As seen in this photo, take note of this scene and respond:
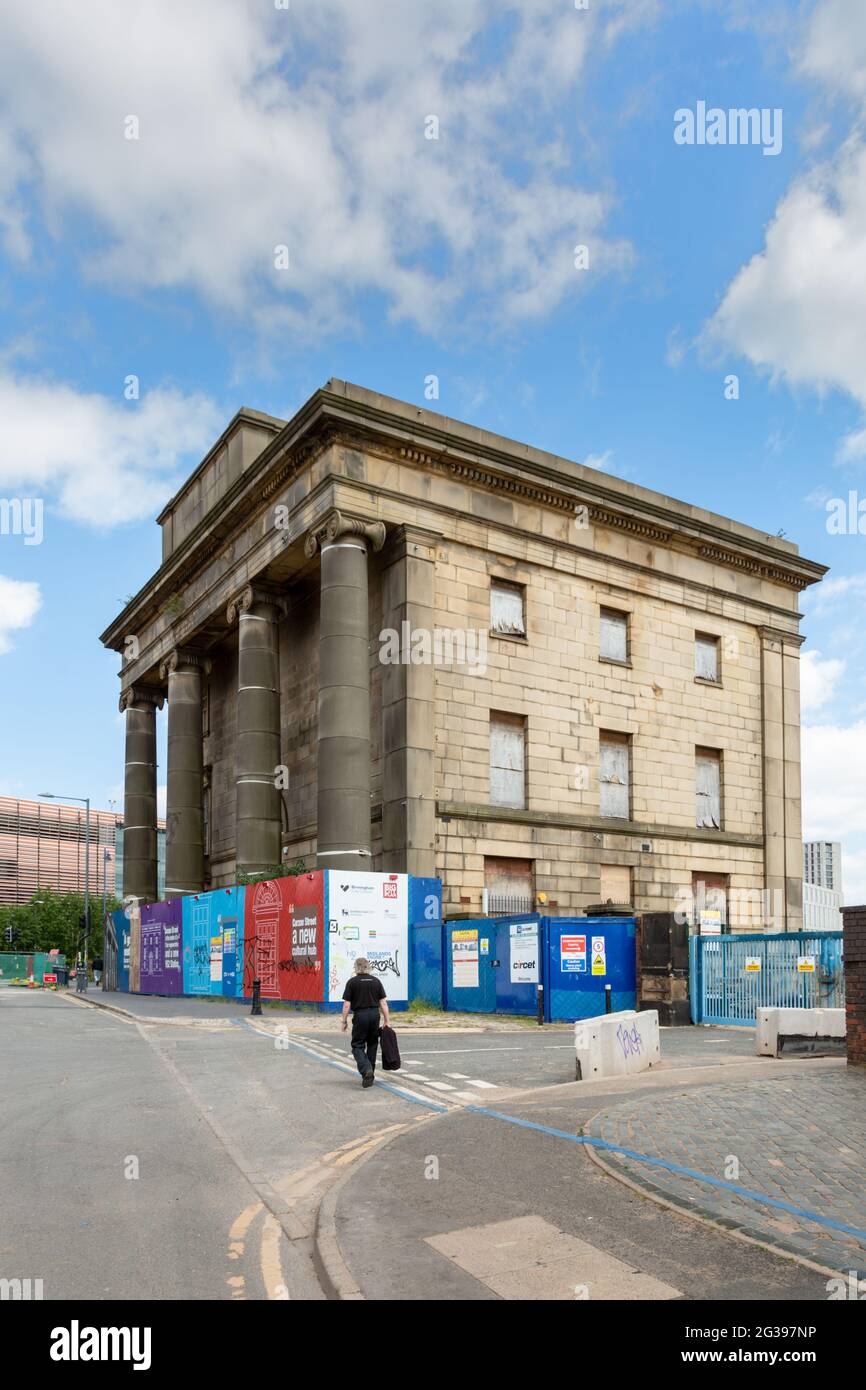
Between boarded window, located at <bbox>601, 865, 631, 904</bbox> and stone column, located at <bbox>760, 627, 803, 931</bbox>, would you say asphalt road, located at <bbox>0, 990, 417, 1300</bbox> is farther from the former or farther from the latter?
stone column, located at <bbox>760, 627, 803, 931</bbox>

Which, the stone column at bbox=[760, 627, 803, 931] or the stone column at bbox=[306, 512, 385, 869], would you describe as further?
the stone column at bbox=[760, 627, 803, 931]

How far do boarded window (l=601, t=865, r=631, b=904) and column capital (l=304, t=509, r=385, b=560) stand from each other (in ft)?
42.9

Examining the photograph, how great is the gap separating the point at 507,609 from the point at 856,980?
23.4 m

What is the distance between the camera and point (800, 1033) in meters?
18.0

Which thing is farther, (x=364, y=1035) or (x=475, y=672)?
(x=475, y=672)

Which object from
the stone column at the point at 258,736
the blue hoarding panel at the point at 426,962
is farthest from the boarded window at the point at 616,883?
the stone column at the point at 258,736

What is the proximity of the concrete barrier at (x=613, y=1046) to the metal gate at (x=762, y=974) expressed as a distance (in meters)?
5.80

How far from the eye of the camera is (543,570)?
37344mm

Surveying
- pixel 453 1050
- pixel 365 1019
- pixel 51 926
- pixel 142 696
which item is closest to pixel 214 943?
pixel 142 696

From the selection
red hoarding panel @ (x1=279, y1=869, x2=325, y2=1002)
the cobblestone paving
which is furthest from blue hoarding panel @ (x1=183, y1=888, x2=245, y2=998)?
the cobblestone paving

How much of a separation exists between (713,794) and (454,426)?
16354 millimetres

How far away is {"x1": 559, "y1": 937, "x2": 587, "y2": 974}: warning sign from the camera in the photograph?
26.2 metres

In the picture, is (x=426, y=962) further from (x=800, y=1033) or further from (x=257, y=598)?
Result: (x=257, y=598)
